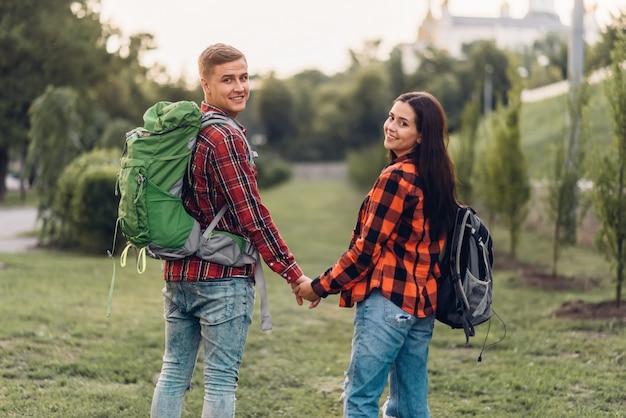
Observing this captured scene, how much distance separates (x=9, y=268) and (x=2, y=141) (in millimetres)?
23444

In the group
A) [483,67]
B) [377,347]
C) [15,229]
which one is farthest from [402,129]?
[483,67]

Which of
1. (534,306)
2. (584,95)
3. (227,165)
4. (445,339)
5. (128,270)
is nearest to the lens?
(227,165)

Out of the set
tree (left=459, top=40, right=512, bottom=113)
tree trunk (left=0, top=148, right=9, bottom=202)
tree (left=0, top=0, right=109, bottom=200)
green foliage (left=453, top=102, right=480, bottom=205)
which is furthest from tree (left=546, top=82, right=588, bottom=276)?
tree (left=459, top=40, right=512, bottom=113)

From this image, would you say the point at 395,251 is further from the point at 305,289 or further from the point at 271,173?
the point at 271,173

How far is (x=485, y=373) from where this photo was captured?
576 cm

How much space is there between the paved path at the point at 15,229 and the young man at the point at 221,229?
1159cm

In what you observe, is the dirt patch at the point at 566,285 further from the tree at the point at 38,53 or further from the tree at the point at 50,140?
the tree at the point at 38,53

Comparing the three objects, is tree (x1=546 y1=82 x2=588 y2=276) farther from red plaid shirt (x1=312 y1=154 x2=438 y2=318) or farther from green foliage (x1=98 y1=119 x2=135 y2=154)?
green foliage (x1=98 y1=119 x2=135 y2=154)

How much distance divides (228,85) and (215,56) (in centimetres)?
Result: 13

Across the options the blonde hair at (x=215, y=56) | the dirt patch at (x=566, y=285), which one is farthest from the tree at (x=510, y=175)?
the blonde hair at (x=215, y=56)

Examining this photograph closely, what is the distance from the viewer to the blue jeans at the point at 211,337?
3.23 metres

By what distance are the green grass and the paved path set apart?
5024 mm

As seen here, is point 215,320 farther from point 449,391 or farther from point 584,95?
point 584,95

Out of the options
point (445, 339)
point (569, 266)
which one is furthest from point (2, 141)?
point (445, 339)
